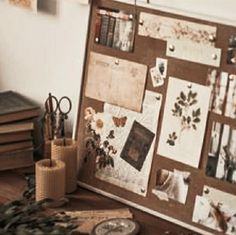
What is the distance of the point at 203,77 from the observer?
147cm

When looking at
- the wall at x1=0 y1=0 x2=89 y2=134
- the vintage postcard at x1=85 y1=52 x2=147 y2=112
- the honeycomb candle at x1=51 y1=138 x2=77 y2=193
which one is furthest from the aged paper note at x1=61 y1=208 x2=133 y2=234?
the wall at x1=0 y1=0 x2=89 y2=134

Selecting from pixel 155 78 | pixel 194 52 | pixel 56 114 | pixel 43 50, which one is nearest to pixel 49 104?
pixel 56 114

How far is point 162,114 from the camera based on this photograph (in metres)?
1.55

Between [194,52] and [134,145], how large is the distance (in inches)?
10.9

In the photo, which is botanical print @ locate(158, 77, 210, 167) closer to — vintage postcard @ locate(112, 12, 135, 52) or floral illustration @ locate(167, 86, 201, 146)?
floral illustration @ locate(167, 86, 201, 146)

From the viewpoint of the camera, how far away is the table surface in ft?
4.94

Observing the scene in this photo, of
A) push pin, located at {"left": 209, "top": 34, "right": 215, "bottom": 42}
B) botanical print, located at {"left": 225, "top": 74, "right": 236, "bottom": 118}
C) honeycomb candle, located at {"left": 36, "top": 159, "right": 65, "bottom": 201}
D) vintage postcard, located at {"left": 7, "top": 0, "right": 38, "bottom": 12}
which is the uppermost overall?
vintage postcard, located at {"left": 7, "top": 0, "right": 38, "bottom": 12}

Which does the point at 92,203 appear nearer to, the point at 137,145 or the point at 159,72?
the point at 137,145

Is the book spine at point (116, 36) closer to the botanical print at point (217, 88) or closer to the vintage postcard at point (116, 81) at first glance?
the vintage postcard at point (116, 81)

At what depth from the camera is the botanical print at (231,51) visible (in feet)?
4.67

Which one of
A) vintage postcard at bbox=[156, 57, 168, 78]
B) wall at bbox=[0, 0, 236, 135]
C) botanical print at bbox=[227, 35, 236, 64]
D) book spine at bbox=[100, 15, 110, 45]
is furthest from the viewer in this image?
wall at bbox=[0, 0, 236, 135]

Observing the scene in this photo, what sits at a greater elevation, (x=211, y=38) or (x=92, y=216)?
(x=211, y=38)

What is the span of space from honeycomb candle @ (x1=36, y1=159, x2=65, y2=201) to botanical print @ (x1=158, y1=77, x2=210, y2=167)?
254mm

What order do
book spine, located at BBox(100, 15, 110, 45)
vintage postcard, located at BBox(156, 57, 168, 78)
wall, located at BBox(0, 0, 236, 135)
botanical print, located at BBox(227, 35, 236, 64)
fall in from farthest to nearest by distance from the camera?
wall, located at BBox(0, 0, 236, 135) < book spine, located at BBox(100, 15, 110, 45) < vintage postcard, located at BBox(156, 57, 168, 78) < botanical print, located at BBox(227, 35, 236, 64)
